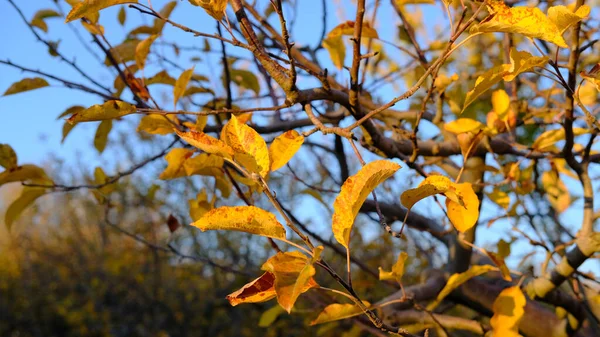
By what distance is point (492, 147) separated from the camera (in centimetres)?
139

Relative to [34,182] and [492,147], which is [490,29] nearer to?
[492,147]

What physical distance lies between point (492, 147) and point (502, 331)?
1.84 feet

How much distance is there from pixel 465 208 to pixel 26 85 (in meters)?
0.94

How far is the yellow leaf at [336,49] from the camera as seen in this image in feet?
4.33

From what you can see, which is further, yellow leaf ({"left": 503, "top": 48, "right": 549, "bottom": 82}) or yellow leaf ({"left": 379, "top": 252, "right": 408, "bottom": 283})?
yellow leaf ({"left": 379, "top": 252, "right": 408, "bottom": 283})

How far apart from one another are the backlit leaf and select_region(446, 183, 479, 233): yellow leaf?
2.75ft

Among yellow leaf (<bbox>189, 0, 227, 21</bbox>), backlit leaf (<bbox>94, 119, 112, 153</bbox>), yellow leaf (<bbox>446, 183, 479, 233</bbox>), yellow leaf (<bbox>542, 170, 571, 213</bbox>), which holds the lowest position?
yellow leaf (<bbox>446, 183, 479, 233</bbox>)

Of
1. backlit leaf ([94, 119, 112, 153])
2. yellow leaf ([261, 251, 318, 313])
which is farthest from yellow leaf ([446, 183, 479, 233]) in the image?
backlit leaf ([94, 119, 112, 153])

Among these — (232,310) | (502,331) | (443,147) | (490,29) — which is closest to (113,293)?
(232,310)

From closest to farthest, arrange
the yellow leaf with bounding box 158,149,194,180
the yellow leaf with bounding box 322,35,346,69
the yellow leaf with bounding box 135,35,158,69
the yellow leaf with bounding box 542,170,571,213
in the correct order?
1. the yellow leaf with bounding box 158,149,194,180
2. the yellow leaf with bounding box 135,35,158,69
3. the yellow leaf with bounding box 322,35,346,69
4. the yellow leaf with bounding box 542,170,571,213

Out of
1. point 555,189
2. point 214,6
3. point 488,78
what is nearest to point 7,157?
point 214,6

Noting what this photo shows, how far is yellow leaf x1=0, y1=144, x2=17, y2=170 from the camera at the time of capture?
119 centimetres

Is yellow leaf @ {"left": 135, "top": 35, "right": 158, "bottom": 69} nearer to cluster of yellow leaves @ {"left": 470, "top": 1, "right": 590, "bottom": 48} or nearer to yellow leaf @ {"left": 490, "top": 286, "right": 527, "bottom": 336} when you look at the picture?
cluster of yellow leaves @ {"left": 470, "top": 1, "right": 590, "bottom": 48}

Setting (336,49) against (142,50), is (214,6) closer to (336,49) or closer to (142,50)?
(142,50)
